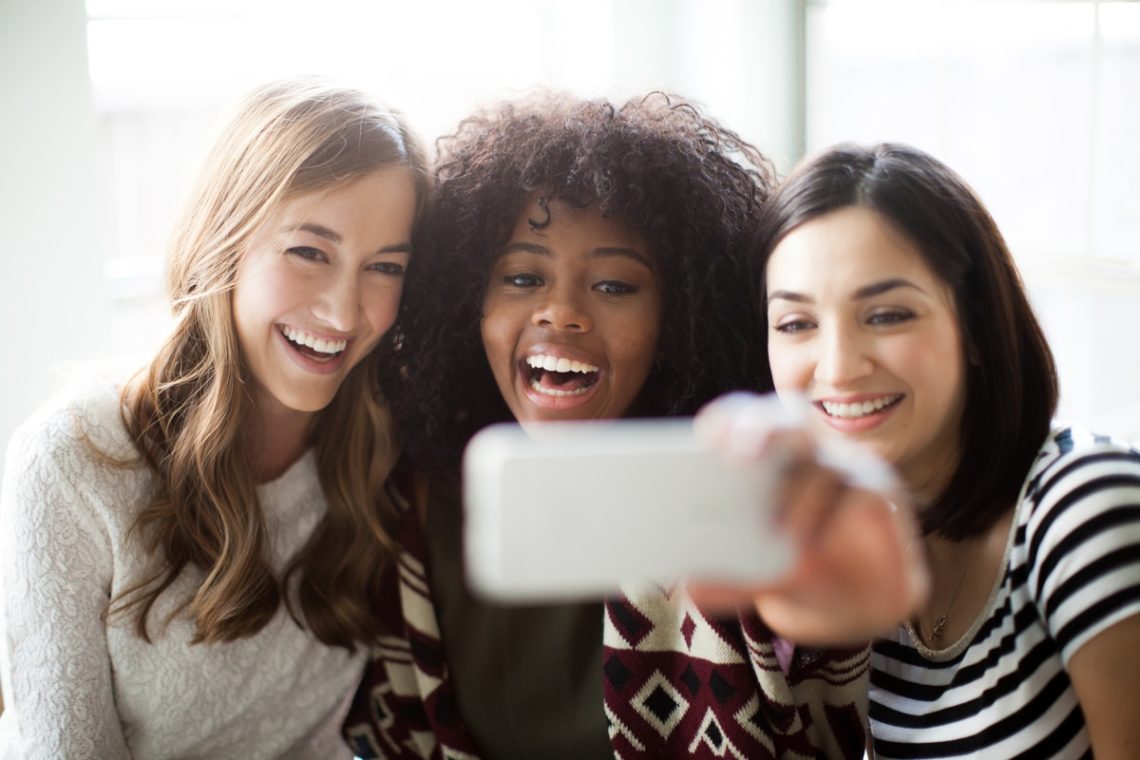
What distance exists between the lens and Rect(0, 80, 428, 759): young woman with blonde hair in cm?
143

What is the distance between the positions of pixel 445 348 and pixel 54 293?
4.67 ft

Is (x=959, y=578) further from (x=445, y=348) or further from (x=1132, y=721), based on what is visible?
(x=445, y=348)

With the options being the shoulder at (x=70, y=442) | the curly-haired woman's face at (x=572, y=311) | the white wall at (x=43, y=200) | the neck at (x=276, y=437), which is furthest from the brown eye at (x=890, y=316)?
the white wall at (x=43, y=200)

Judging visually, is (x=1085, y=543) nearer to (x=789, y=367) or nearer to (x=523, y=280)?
(x=789, y=367)

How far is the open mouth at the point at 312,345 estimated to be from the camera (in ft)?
4.89

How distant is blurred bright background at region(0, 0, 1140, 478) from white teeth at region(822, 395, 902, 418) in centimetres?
65

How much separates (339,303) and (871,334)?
0.67m

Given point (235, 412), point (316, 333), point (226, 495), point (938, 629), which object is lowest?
point (938, 629)

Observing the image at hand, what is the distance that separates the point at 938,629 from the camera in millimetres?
1358

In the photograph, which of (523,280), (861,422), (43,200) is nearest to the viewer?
(861,422)

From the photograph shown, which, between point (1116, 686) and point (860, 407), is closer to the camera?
point (1116, 686)

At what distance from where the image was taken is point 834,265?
128 centimetres

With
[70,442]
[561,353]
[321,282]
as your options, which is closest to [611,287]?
[561,353]

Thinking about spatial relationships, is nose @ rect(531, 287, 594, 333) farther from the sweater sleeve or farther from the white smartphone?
the white smartphone
